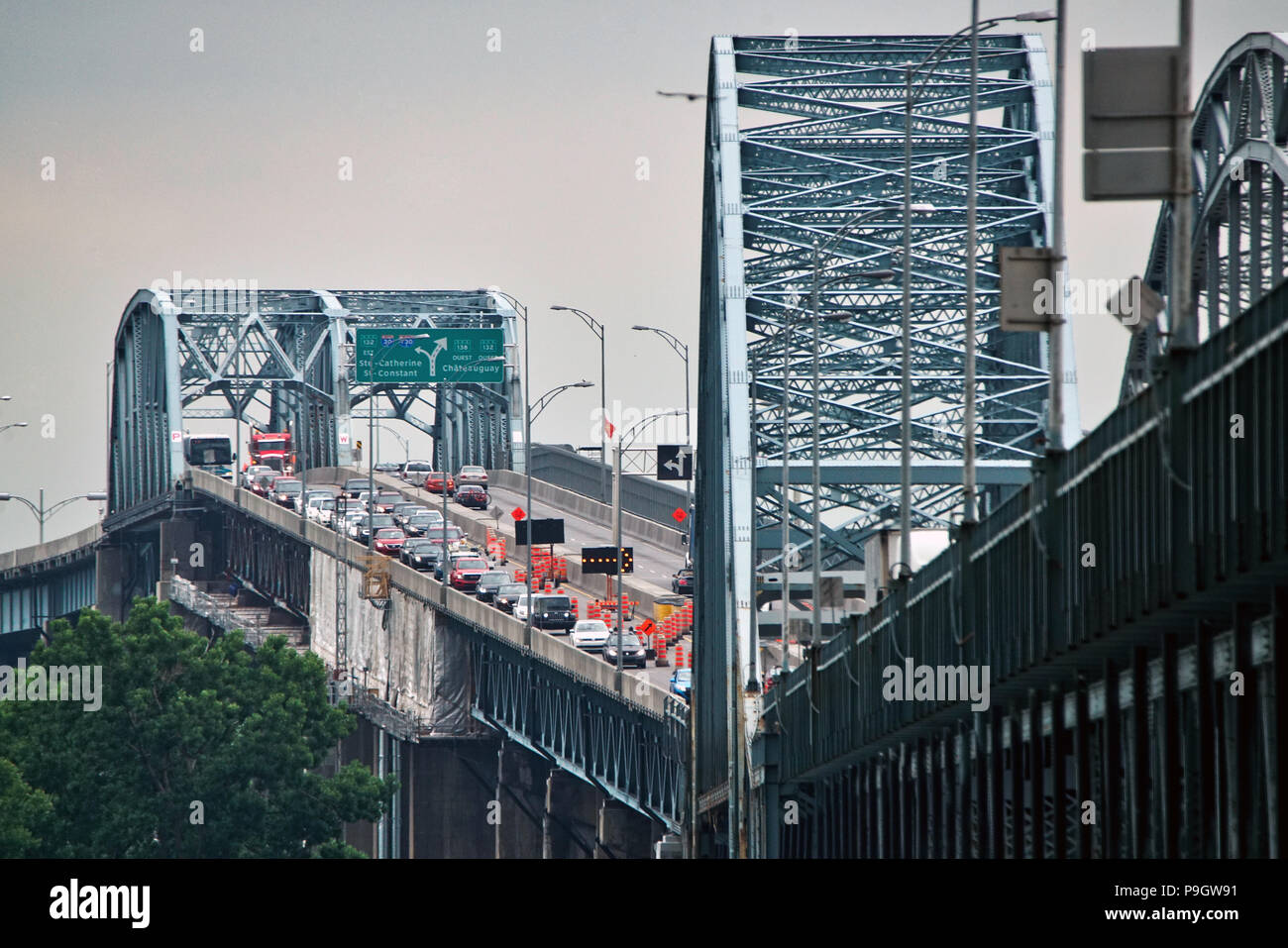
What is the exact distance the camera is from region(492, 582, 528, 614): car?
11512cm

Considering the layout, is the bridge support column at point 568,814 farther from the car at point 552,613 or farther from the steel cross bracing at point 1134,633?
the steel cross bracing at point 1134,633

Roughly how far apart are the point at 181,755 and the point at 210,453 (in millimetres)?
77159

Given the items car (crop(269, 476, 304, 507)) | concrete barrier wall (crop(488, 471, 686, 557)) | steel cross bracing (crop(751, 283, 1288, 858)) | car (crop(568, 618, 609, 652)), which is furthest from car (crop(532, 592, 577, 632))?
steel cross bracing (crop(751, 283, 1288, 858))

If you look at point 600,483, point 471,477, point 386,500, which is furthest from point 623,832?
point 600,483

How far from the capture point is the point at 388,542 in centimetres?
13112

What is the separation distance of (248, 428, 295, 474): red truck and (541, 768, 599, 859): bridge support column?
223 ft

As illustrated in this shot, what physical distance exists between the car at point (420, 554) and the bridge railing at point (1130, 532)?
87104 mm

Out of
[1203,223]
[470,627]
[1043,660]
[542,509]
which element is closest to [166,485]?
[542,509]

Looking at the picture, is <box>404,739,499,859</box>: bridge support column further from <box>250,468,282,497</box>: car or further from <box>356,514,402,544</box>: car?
<box>250,468,282,497</box>: car


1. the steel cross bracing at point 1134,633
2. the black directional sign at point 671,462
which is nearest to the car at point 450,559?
the black directional sign at point 671,462

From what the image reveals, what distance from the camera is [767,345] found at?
80.6m

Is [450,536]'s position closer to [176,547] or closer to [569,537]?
[569,537]

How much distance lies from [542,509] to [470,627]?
4560cm
